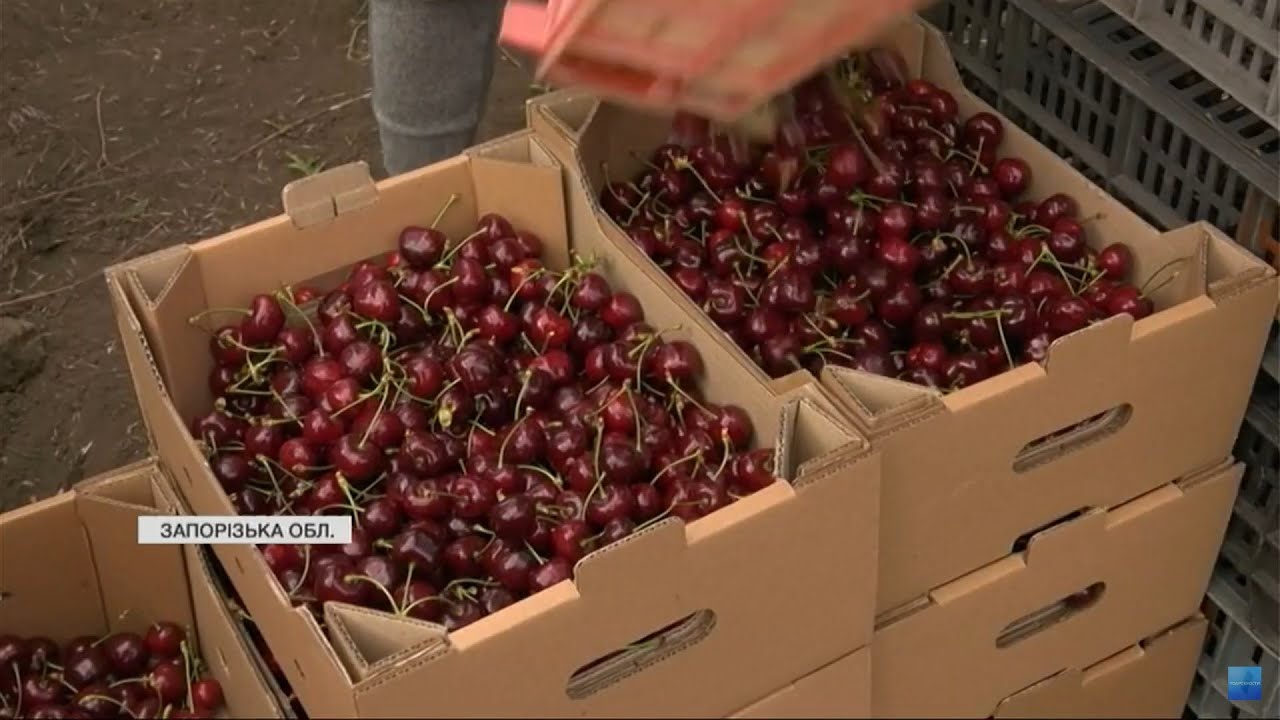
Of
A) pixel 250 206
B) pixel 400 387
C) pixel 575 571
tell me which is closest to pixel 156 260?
pixel 400 387

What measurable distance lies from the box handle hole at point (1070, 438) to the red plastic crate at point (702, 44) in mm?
575

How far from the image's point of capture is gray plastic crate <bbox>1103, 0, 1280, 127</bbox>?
4.79 feet

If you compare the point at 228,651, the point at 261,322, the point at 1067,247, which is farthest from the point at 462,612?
the point at 1067,247

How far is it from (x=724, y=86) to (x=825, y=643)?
59 centimetres

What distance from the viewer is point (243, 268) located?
67.3 inches

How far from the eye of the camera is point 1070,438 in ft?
5.16

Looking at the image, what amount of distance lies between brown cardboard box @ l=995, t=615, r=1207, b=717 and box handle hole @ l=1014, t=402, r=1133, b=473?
33 cm

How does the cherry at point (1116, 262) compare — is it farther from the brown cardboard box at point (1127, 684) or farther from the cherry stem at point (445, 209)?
the cherry stem at point (445, 209)

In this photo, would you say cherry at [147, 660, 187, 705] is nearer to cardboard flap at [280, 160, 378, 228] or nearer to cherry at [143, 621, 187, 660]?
cherry at [143, 621, 187, 660]

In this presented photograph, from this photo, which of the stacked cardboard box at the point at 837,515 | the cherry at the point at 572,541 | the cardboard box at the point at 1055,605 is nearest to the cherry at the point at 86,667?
the stacked cardboard box at the point at 837,515

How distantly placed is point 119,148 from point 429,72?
1.50m

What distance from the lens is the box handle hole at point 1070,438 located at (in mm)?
1557

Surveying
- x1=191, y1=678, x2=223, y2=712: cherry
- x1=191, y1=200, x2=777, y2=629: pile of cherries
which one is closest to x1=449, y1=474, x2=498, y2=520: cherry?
x1=191, y1=200, x2=777, y2=629: pile of cherries

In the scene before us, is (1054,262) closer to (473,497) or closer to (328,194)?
(473,497)
